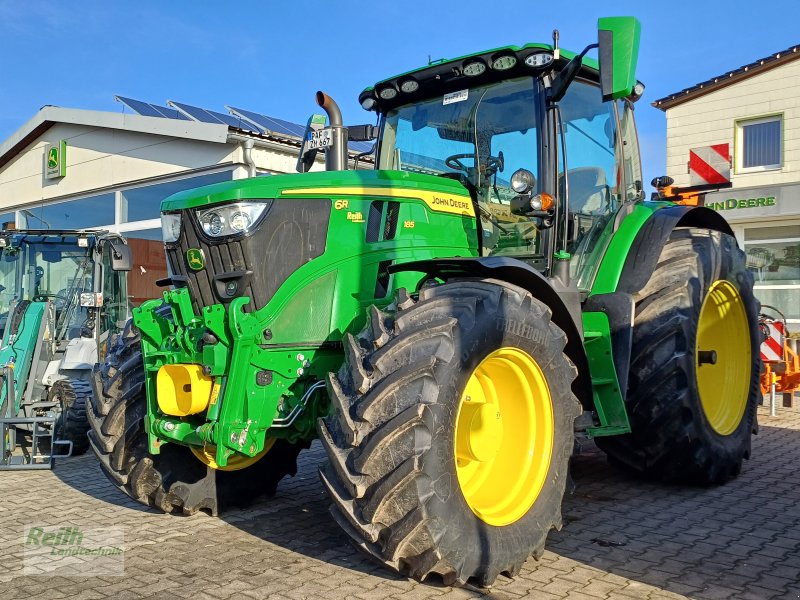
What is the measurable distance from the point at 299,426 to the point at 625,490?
2599 millimetres

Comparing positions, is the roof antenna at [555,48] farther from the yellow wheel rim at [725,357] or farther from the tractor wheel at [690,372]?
the yellow wheel rim at [725,357]

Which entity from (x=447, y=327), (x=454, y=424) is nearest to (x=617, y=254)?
(x=447, y=327)

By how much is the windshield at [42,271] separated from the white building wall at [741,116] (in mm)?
12035

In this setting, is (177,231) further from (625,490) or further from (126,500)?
(625,490)

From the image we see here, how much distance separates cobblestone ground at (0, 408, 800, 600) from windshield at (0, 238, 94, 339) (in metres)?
3.27

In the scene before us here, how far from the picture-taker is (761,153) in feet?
52.2

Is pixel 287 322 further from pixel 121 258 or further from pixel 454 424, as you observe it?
pixel 121 258

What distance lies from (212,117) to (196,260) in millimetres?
10272

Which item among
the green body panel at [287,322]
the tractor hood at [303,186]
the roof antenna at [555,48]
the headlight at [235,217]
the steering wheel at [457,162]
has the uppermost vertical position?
the roof antenna at [555,48]

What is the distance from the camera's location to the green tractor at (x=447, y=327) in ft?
11.3

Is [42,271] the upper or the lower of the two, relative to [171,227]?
lower

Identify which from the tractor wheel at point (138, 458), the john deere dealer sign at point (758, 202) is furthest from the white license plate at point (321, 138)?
the john deere dealer sign at point (758, 202)

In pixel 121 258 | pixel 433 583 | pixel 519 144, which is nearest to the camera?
pixel 433 583

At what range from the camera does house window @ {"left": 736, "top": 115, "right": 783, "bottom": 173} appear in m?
15.7
